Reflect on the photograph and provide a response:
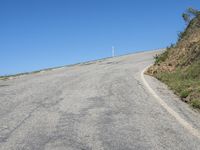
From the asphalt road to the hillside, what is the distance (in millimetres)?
1219

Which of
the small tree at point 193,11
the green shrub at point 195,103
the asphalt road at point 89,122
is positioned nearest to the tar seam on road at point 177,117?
the asphalt road at point 89,122

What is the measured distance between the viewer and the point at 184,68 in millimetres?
19219

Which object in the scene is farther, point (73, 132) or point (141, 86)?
point (141, 86)

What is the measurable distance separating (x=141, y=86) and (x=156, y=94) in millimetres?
1840

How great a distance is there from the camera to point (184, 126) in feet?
29.7

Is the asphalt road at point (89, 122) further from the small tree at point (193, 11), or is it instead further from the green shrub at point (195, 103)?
the small tree at point (193, 11)

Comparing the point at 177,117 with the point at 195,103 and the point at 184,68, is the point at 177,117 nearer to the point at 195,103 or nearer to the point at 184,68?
the point at 195,103

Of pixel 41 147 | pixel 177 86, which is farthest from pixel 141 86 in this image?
pixel 41 147

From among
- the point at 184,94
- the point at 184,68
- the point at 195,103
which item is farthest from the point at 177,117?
the point at 184,68

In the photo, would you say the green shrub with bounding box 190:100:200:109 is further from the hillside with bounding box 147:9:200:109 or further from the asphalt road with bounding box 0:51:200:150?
the asphalt road with bounding box 0:51:200:150

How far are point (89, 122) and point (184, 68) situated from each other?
10.7 meters

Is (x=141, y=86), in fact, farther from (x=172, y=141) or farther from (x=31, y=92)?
(x=172, y=141)

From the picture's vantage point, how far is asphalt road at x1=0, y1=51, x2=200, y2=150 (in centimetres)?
763

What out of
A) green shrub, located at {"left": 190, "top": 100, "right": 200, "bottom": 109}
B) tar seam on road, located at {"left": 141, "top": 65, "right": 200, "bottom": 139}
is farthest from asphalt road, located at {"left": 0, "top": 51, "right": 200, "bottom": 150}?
green shrub, located at {"left": 190, "top": 100, "right": 200, "bottom": 109}
